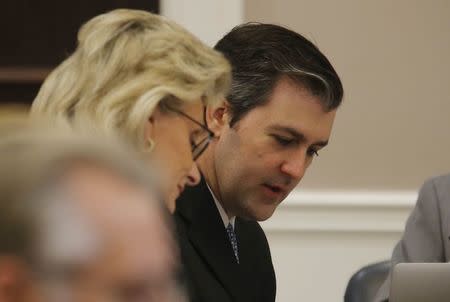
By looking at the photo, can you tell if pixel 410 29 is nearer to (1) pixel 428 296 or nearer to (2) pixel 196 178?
(1) pixel 428 296

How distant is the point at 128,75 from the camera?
1.62m

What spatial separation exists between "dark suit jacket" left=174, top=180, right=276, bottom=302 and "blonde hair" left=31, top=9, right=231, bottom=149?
633mm

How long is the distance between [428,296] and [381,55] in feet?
6.71

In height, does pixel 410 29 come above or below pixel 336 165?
above

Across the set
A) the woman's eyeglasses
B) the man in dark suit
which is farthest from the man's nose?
the woman's eyeglasses

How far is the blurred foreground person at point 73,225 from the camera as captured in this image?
83 cm

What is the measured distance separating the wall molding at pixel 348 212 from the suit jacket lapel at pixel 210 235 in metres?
1.77

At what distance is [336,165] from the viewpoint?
4.27 meters

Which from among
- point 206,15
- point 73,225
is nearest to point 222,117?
point 73,225

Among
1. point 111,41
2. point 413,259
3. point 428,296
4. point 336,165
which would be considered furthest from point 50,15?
point 111,41

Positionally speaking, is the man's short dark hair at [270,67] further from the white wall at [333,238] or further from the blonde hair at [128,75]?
the white wall at [333,238]

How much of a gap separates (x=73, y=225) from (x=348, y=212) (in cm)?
347

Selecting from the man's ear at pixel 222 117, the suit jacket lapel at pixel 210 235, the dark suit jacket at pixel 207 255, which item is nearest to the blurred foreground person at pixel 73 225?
the man's ear at pixel 222 117

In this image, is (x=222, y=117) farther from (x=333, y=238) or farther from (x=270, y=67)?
(x=333, y=238)
